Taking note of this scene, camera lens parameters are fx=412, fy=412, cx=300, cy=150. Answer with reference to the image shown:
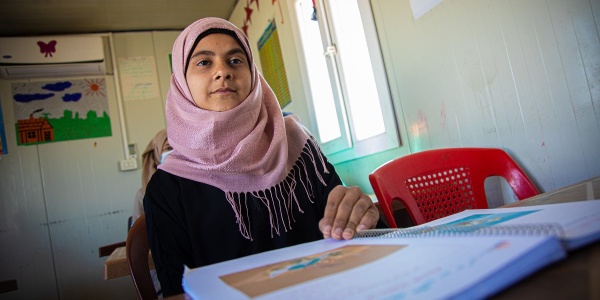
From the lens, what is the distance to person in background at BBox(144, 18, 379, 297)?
1.04 m

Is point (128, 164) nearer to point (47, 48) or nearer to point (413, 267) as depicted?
point (47, 48)

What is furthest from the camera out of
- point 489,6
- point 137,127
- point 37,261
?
point 137,127

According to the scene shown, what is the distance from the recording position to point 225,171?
3.61ft

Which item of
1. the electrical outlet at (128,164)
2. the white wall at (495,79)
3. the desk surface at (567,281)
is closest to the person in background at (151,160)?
the white wall at (495,79)

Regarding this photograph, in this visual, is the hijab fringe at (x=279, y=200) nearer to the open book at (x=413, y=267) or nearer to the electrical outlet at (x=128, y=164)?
the open book at (x=413, y=267)

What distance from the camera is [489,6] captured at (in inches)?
48.2

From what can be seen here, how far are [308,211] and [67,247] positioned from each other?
10.5 ft

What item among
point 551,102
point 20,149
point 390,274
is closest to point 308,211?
point 551,102

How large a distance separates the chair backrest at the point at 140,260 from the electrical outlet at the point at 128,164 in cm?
290

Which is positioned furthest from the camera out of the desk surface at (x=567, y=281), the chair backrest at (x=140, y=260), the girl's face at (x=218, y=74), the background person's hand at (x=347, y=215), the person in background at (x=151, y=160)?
the person in background at (x=151, y=160)

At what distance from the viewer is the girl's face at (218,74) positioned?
3.92 ft

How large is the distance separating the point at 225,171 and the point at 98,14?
3.11 meters

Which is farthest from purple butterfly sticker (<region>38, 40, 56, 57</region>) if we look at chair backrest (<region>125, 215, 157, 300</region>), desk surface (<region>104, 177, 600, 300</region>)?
desk surface (<region>104, 177, 600, 300</region>)

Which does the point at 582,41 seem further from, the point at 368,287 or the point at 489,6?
the point at 368,287
